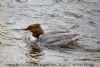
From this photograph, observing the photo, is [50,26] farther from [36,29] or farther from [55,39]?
[55,39]

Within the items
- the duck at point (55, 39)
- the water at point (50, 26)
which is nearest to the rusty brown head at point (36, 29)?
the duck at point (55, 39)

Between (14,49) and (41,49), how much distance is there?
0.84 meters

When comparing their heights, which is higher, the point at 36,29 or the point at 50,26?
the point at 36,29

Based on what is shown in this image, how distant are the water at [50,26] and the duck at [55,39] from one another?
1.01ft

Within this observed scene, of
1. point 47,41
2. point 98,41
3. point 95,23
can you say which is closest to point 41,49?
point 47,41

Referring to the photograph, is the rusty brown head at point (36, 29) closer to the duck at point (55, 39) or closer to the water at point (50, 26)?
the duck at point (55, 39)

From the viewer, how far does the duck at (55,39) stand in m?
12.5

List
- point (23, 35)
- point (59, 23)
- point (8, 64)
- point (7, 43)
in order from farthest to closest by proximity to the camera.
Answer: point (59, 23) < point (23, 35) < point (7, 43) < point (8, 64)

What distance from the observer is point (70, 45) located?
12531mm

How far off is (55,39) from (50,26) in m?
1.61

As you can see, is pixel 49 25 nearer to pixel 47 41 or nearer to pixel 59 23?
pixel 59 23

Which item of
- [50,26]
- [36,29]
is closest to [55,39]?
[36,29]

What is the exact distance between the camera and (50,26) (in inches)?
559

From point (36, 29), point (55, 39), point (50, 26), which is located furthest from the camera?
point (50, 26)
